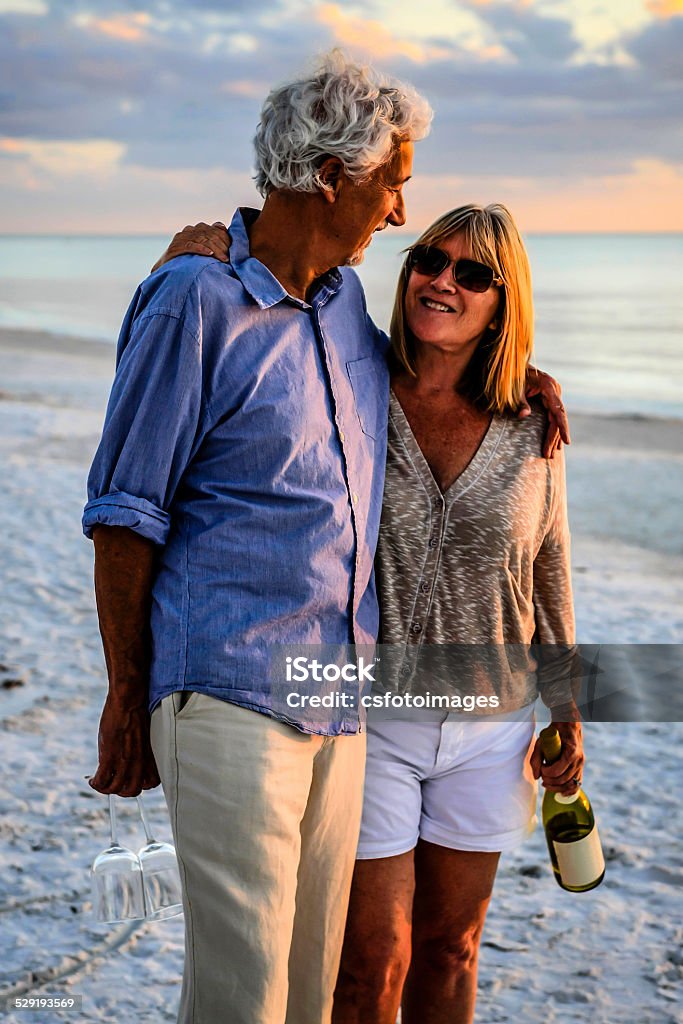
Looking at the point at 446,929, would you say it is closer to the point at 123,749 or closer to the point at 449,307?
the point at 123,749

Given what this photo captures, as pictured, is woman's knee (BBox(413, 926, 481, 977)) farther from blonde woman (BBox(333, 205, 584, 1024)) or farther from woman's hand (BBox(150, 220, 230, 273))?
woman's hand (BBox(150, 220, 230, 273))

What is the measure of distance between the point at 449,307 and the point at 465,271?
10 cm

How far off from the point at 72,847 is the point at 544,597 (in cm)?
226

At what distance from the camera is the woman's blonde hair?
2.95 meters

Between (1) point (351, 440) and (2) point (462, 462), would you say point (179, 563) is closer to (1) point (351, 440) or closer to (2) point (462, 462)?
(1) point (351, 440)

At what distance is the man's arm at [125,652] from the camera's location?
8.20ft

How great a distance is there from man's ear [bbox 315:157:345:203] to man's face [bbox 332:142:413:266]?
0.01 metres

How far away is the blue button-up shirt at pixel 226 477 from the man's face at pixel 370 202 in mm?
214

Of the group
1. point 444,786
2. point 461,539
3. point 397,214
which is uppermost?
point 397,214

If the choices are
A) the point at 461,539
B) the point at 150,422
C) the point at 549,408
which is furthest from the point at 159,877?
the point at 549,408

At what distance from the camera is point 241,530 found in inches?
98.5

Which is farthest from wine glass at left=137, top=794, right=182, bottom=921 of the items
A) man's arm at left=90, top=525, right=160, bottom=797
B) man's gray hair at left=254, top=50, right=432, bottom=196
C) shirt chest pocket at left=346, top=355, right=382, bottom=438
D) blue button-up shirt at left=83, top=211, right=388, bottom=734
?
man's gray hair at left=254, top=50, right=432, bottom=196

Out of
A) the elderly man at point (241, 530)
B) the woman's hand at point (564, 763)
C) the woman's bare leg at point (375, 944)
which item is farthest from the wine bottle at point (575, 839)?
the elderly man at point (241, 530)

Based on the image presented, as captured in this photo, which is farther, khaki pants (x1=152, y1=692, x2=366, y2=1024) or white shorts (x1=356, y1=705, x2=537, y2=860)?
white shorts (x1=356, y1=705, x2=537, y2=860)
